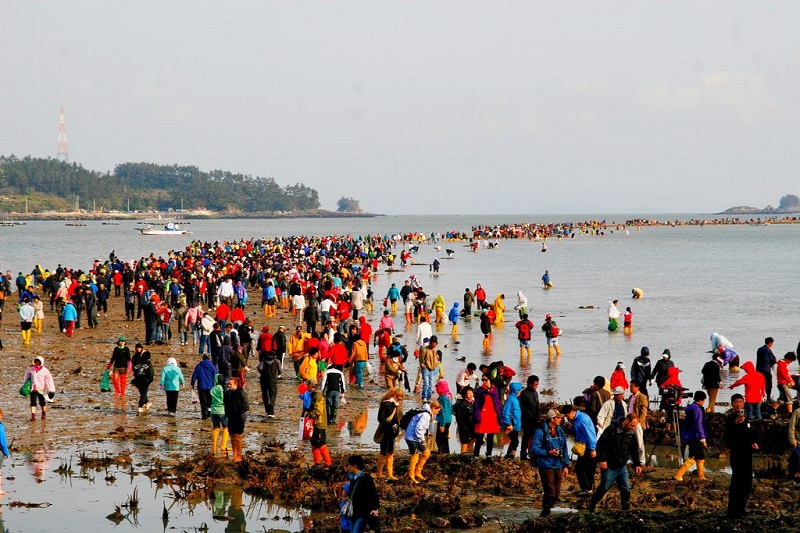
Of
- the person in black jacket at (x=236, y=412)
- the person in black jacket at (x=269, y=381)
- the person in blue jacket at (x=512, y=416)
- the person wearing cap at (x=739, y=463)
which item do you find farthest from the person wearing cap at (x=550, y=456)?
the person in black jacket at (x=269, y=381)

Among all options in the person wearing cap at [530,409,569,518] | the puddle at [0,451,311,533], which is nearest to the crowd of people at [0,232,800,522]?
the person wearing cap at [530,409,569,518]

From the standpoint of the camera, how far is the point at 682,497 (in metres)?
11.4

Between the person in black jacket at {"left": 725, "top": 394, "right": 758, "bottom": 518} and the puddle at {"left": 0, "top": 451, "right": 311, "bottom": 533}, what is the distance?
458 centimetres

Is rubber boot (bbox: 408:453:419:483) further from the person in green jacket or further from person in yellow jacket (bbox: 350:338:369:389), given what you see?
person in yellow jacket (bbox: 350:338:369:389)

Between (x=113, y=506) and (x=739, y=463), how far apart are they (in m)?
6.97

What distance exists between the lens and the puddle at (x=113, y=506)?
10.5 metres

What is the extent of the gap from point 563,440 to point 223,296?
21.8m

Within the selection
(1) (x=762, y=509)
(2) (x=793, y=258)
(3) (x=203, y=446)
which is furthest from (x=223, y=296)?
(2) (x=793, y=258)

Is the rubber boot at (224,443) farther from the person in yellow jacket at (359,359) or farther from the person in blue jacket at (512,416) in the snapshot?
the person in yellow jacket at (359,359)

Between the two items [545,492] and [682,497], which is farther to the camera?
[682,497]

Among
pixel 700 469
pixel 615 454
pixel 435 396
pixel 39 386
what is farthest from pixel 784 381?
pixel 39 386

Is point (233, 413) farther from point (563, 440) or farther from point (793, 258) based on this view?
point (793, 258)

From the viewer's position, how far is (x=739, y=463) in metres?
9.87

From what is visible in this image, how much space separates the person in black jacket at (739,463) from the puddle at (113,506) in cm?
458
